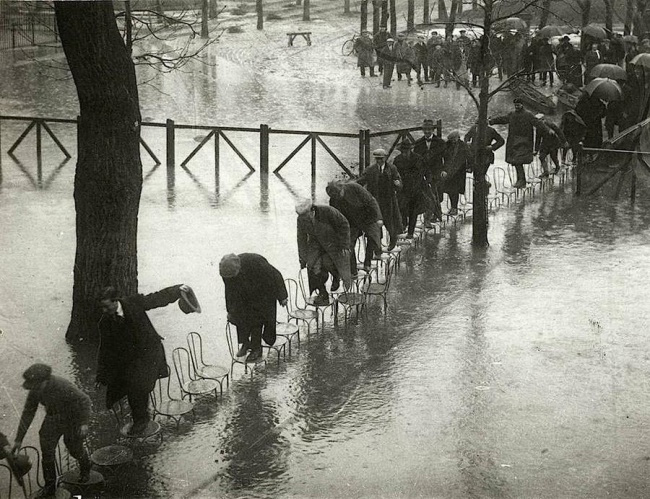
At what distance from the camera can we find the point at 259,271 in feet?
31.4

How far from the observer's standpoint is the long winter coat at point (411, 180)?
14.3 metres

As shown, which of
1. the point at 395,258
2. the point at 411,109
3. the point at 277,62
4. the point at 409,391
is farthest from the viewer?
the point at 277,62

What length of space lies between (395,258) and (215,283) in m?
2.57

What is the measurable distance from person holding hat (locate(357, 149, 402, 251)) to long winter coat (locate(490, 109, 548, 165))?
462 centimetres

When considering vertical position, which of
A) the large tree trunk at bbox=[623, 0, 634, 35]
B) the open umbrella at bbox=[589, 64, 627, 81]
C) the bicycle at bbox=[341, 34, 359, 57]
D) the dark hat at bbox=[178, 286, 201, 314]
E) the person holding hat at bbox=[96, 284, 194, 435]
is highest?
the large tree trunk at bbox=[623, 0, 634, 35]

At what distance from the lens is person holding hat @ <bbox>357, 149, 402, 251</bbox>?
13.3 m

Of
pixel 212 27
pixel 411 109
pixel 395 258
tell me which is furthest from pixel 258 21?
pixel 395 258

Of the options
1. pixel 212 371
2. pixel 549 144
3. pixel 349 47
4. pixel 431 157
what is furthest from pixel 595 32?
pixel 212 371

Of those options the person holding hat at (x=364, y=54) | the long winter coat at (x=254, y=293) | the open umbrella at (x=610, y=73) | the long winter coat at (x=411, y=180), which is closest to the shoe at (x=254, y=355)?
the long winter coat at (x=254, y=293)

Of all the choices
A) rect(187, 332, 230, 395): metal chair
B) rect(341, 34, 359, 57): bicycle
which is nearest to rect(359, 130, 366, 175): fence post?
rect(187, 332, 230, 395): metal chair

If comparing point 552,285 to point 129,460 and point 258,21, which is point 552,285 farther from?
point 258,21

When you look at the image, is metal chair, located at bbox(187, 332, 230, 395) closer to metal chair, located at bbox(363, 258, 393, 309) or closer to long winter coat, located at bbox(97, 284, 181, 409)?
long winter coat, located at bbox(97, 284, 181, 409)

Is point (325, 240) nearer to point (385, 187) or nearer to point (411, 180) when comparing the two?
point (385, 187)

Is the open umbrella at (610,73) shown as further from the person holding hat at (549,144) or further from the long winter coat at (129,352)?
the long winter coat at (129,352)
